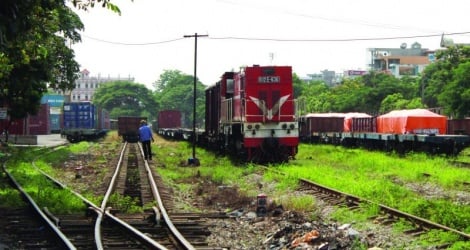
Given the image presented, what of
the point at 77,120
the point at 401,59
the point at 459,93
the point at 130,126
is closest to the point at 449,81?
the point at 459,93

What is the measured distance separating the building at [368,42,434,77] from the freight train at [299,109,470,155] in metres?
108

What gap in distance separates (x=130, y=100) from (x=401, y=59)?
6687 centimetres

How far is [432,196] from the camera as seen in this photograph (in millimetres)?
14289

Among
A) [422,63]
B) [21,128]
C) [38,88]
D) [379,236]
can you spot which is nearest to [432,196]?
[379,236]

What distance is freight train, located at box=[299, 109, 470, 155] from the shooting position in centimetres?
2675

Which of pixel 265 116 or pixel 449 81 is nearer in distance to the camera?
pixel 265 116

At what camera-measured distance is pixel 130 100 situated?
134375 mm

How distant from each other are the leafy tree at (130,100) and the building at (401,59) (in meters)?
51.9

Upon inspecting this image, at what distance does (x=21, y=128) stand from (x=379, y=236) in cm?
5334

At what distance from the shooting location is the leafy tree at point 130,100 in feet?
437

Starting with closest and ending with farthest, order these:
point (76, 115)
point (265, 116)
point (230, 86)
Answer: point (265, 116)
point (230, 86)
point (76, 115)

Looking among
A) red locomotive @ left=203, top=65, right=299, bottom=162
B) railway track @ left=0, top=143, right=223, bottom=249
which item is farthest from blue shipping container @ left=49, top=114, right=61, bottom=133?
railway track @ left=0, top=143, right=223, bottom=249

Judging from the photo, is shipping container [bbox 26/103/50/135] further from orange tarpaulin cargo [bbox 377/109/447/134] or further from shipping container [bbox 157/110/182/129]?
orange tarpaulin cargo [bbox 377/109/447/134]

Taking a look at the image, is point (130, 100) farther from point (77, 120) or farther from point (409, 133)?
point (409, 133)
